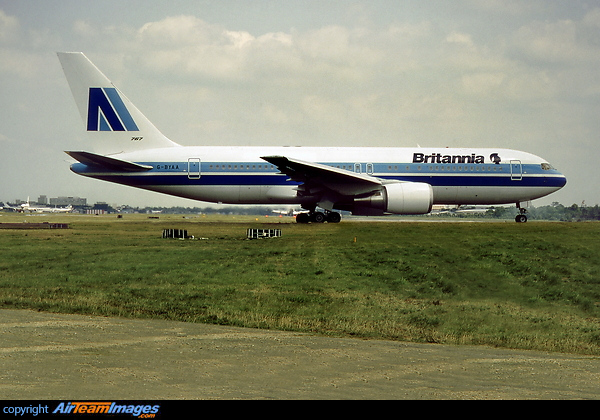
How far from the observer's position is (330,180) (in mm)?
31031

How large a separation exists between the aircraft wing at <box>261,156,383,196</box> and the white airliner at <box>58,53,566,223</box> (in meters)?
0.06

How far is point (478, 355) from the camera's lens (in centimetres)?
1011

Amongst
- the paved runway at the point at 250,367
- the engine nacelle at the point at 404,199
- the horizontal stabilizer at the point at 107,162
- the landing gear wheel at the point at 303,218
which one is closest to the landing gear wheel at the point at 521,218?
the engine nacelle at the point at 404,199

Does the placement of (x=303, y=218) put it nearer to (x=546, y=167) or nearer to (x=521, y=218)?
(x=521, y=218)

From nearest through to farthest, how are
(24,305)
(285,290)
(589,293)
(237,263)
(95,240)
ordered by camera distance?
(24,305) < (285,290) < (589,293) < (237,263) < (95,240)

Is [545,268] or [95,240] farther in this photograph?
[95,240]

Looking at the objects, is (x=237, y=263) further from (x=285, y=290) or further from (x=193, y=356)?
(x=193, y=356)

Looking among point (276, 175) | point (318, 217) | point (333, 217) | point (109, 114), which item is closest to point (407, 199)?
point (333, 217)

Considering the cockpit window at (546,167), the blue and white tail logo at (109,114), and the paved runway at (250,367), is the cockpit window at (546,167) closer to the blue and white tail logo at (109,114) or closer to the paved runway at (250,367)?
the blue and white tail logo at (109,114)

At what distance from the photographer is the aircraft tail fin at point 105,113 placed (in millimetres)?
34344

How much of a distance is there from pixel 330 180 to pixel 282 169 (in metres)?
2.73

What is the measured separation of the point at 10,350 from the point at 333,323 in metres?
6.31

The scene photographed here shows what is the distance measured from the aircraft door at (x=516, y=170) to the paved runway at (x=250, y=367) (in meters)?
26.7

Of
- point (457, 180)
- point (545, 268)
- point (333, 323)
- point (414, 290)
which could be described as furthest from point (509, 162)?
point (333, 323)
